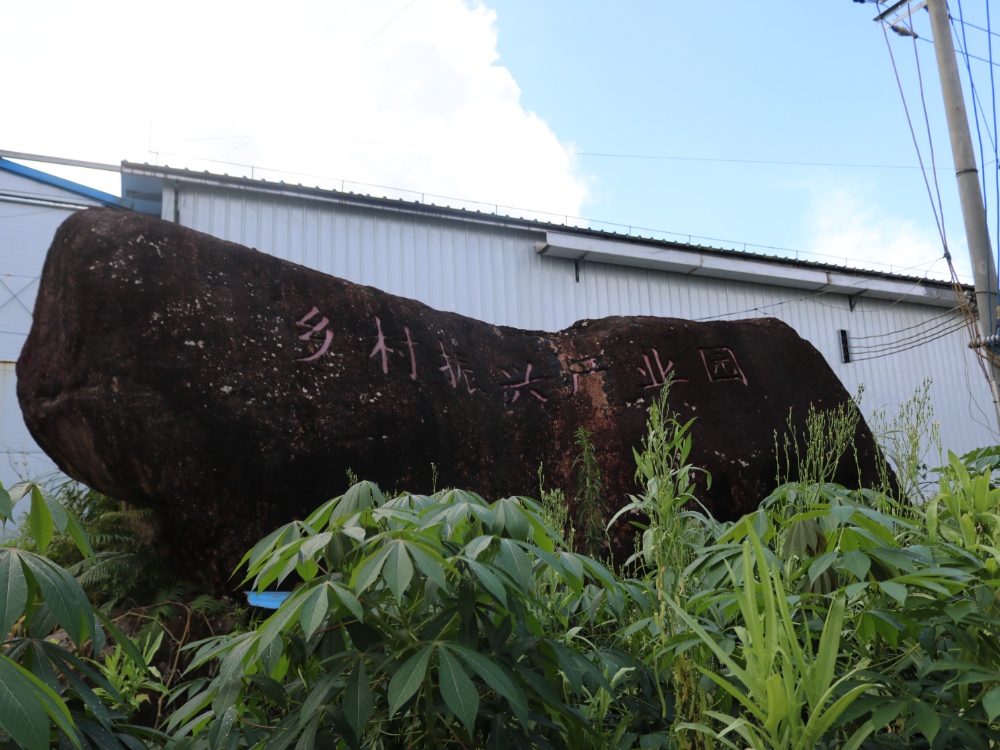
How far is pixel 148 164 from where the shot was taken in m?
6.42

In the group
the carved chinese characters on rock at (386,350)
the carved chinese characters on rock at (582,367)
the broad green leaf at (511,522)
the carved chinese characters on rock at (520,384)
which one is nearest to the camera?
the broad green leaf at (511,522)

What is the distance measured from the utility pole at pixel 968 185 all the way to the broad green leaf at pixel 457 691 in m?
6.04

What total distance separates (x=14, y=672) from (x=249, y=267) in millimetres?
2892

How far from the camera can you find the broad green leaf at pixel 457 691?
125 centimetres

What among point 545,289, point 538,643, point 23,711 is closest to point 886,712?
point 538,643

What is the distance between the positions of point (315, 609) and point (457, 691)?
28 cm

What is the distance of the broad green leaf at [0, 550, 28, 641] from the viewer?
1.22 m

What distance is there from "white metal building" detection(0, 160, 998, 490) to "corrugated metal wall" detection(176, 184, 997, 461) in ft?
0.04

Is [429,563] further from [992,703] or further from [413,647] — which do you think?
[992,703]

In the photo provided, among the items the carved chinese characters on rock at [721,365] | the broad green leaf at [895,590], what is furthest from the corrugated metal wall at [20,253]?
the broad green leaf at [895,590]

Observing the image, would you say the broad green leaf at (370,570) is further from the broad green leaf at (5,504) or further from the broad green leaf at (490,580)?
the broad green leaf at (5,504)

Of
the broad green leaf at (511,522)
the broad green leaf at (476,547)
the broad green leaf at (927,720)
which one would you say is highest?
the broad green leaf at (511,522)

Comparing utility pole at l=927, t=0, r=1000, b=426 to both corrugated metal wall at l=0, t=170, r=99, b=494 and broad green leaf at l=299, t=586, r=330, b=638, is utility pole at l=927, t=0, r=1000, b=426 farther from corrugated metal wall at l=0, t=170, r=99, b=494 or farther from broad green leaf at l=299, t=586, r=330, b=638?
corrugated metal wall at l=0, t=170, r=99, b=494

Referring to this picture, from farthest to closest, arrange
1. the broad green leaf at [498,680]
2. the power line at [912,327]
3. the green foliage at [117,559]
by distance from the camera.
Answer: the power line at [912,327] → the green foliage at [117,559] → the broad green leaf at [498,680]
